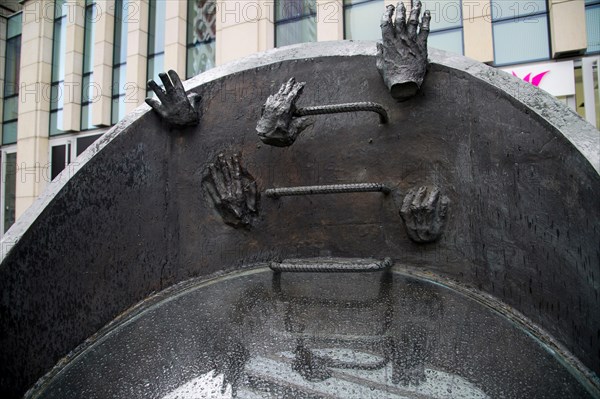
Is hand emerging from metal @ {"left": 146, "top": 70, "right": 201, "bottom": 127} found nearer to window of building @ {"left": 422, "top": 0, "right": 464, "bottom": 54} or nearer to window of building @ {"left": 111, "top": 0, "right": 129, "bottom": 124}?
window of building @ {"left": 422, "top": 0, "right": 464, "bottom": 54}

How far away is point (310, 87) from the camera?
174 centimetres

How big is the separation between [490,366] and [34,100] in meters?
15.6

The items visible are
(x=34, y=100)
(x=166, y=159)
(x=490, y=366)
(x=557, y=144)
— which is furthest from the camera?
(x=34, y=100)

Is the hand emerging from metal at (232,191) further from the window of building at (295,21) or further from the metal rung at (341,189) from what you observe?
the window of building at (295,21)

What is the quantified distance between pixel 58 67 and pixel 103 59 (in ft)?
8.44

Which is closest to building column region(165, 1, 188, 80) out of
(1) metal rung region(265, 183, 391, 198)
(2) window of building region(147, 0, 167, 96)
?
(2) window of building region(147, 0, 167, 96)

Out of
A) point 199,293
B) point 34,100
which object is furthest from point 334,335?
point 34,100

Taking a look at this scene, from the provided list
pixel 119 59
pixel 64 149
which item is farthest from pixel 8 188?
pixel 119 59

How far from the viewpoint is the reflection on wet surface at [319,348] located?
111 cm

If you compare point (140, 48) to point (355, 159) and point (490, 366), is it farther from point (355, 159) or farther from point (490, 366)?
point (490, 366)

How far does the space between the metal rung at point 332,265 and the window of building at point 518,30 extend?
25.7 ft

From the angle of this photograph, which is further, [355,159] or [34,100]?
[34,100]

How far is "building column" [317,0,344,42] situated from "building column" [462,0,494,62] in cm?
234

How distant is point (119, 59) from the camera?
1277cm
